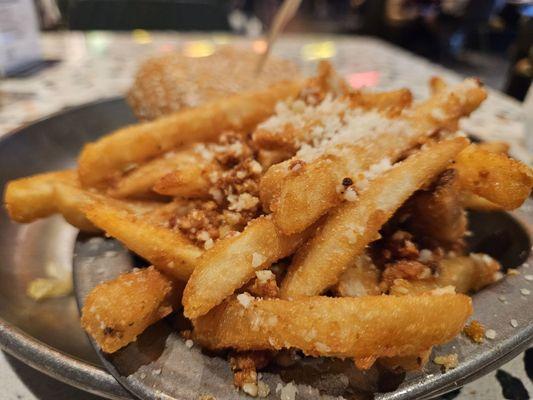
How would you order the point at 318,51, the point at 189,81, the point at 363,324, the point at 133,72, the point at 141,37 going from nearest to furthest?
1. the point at 363,324
2. the point at 189,81
3. the point at 133,72
4. the point at 318,51
5. the point at 141,37

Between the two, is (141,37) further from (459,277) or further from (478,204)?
(459,277)

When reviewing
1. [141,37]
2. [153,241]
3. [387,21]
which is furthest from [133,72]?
[387,21]

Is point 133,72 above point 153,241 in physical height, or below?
below

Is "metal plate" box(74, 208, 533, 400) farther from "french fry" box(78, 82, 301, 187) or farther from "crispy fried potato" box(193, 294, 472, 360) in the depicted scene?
"french fry" box(78, 82, 301, 187)

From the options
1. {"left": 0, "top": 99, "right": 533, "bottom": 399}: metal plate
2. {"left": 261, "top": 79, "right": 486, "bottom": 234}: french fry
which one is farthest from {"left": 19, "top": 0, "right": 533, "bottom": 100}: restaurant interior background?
{"left": 261, "top": 79, "right": 486, "bottom": 234}: french fry

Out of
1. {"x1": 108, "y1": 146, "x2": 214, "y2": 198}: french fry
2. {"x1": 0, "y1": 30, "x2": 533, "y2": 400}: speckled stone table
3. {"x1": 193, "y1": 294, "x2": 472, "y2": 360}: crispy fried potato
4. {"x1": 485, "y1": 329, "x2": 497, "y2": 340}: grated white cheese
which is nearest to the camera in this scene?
{"x1": 193, "y1": 294, "x2": 472, "y2": 360}: crispy fried potato

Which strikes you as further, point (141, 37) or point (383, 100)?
point (141, 37)

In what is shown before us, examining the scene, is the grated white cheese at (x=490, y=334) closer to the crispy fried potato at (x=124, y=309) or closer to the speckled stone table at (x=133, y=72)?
the speckled stone table at (x=133, y=72)
